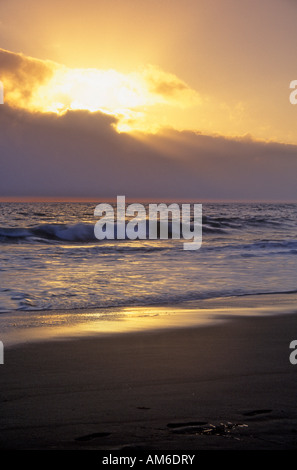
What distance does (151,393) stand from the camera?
3252 millimetres

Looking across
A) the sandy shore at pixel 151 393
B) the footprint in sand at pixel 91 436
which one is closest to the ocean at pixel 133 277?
the sandy shore at pixel 151 393

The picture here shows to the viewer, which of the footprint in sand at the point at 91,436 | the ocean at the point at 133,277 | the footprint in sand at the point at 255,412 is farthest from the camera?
the ocean at the point at 133,277

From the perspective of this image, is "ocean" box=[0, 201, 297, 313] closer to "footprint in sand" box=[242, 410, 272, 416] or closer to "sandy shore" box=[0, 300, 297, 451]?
"sandy shore" box=[0, 300, 297, 451]

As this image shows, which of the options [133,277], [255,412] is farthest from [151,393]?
[133,277]

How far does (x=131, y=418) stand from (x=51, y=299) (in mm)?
4963

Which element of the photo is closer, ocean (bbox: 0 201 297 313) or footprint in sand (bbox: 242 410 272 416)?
footprint in sand (bbox: 242 410 272 416)

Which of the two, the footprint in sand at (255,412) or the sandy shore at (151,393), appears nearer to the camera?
the sandy shore at (151,393)

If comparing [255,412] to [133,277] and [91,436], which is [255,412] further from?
[133,277]

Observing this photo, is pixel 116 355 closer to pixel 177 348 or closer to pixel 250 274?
pixel 177 348

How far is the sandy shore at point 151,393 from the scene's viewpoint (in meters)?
2.56

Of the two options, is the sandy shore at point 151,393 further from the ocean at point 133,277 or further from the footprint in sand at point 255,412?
the ocean at point 133,277

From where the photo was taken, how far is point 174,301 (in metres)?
7.67

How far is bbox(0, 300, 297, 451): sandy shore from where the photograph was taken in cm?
256

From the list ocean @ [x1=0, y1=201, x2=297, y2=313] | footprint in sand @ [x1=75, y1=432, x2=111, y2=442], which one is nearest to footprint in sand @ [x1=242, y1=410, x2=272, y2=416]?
footprint in sand @ [x1=75, y1=432, x2=111, y2=442]
